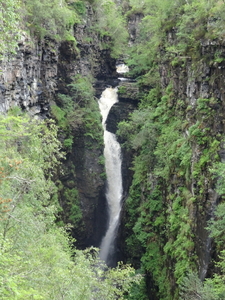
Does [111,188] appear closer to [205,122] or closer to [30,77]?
[30,77]

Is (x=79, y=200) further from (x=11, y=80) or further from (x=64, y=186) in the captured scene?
(x=11, y=80)

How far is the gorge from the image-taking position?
32.6 ft

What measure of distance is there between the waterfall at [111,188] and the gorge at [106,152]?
117 mm

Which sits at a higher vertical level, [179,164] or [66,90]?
[66,90]

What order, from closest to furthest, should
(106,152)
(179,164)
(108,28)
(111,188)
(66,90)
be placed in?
(179,164), (66,90), (111,188), (106,152), (108,28)

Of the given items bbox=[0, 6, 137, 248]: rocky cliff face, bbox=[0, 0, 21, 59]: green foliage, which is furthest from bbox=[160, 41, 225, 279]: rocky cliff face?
bbox=[0, 6, 137, 248]: rocky cliff face

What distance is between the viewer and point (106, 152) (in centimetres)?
3092

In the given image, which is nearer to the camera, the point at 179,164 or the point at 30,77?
the point at 179,164

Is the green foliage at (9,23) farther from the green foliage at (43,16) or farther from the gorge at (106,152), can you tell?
the green foliage at (43,16)

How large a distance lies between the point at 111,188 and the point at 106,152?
431 centimetres

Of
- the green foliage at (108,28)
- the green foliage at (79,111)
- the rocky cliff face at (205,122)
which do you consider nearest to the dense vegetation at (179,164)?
the rocky cliff face at (205,122)

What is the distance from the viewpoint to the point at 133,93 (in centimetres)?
3291

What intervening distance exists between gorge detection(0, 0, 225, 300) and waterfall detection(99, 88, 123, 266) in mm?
117

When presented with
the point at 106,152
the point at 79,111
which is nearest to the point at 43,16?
the point at 79,111
